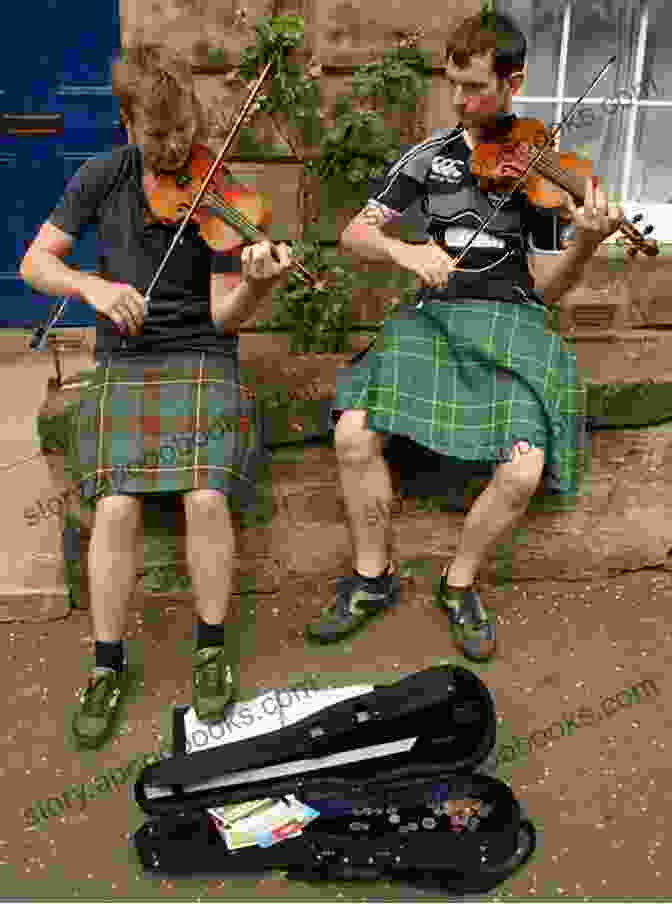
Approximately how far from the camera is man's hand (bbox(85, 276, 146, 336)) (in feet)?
7.70

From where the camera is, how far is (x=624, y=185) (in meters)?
3.80

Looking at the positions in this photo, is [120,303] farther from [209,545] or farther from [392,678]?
[392,678]

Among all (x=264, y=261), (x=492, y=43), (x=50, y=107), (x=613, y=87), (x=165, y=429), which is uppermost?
(x=492, y=43)

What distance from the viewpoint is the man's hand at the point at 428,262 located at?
8.30 ft

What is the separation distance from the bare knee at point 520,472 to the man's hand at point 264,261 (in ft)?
2.49

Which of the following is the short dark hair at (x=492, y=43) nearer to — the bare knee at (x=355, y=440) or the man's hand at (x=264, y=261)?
the man's hand at (x=264, y=261)

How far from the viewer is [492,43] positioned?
8.30 ft

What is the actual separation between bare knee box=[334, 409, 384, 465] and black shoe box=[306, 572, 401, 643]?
363mm

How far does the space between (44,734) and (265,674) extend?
563 millimetres

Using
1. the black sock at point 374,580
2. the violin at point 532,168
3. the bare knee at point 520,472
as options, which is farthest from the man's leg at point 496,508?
the violin at point 532,168

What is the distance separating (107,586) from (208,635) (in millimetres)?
280

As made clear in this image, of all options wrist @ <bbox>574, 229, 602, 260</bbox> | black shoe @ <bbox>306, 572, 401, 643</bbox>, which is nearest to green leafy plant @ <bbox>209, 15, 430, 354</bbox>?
wrist @ <bbox>574, 229, 602, 260</bbox>

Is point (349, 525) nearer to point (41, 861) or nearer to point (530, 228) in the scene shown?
point (530, 228)

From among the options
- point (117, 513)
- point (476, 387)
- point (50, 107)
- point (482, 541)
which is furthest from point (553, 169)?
point (50, 107)
